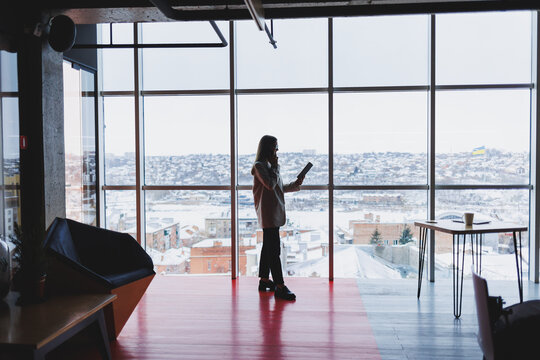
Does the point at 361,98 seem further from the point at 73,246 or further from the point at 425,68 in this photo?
the point at 73,246

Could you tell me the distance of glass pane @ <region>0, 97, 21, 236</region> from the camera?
3.78 meters

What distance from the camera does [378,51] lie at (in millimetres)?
5137

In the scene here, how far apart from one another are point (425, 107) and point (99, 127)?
4362 millimetres

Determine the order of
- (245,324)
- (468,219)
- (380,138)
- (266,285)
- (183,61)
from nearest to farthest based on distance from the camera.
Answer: (245,324), (468,219), (266,285), (380,138), (183,61)

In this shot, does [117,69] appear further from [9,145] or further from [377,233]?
[377,233]

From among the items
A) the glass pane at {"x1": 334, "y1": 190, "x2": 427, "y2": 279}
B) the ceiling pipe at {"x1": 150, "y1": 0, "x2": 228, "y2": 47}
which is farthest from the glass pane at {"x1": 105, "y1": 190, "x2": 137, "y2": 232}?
the glass pane at {"x1": 334, "y1": 190, "x2": 427, "y2": 279}

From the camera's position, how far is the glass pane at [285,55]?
5.18 m

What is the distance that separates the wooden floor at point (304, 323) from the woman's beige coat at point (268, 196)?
2.88 ft

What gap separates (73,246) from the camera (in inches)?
142

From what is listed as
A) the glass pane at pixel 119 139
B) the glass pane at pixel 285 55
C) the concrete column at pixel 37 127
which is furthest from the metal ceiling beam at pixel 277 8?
the glass pane at pixel 119 139

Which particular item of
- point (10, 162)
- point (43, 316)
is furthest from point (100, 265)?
point (10, 162)

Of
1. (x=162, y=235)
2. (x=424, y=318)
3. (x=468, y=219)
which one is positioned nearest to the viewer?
(x=424, y=318)

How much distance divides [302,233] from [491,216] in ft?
7.98

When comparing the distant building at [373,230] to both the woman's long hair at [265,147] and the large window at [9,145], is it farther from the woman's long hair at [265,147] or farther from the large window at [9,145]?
the large window at [9,145]
